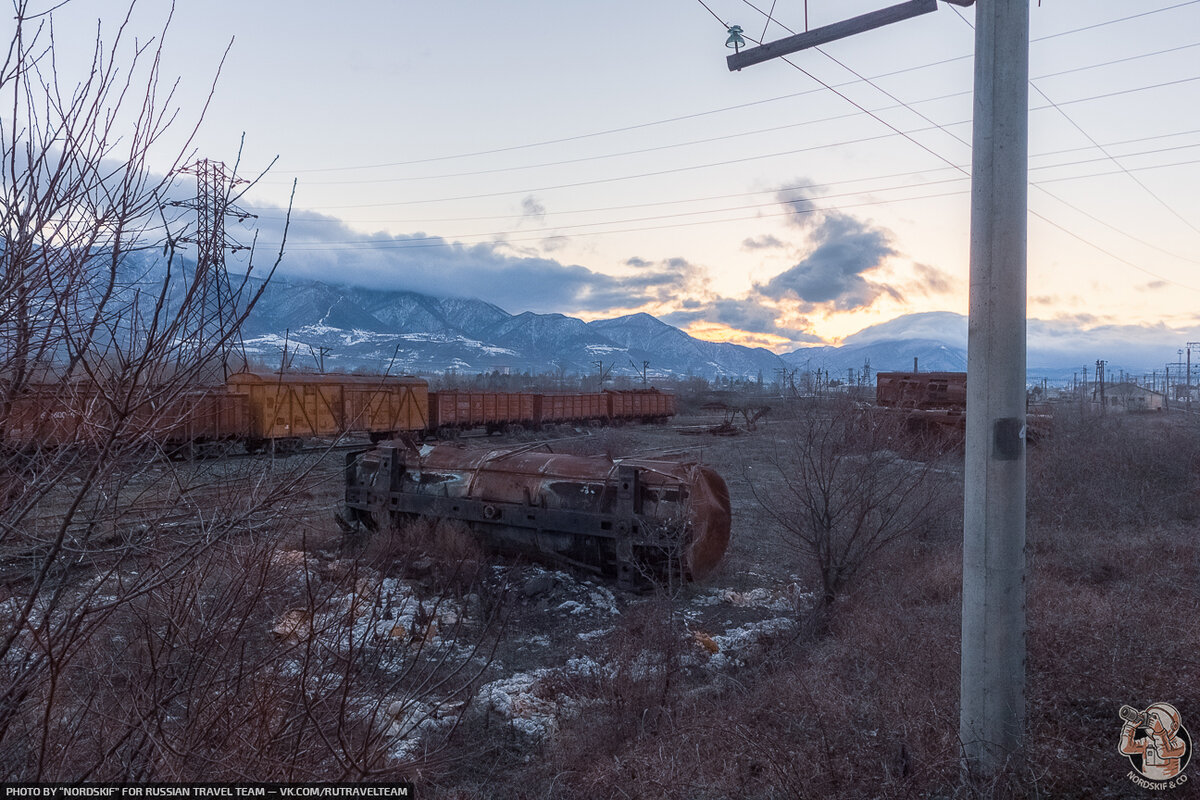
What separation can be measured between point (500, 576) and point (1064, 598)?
716 centimetres

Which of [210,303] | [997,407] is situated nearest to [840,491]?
[997,407]

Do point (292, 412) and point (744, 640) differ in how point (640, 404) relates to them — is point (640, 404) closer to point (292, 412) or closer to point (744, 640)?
point (292, 412)

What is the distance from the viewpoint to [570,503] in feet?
32.8

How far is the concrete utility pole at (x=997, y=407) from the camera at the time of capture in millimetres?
4059

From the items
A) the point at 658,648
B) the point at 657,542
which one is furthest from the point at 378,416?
the point at 658,648

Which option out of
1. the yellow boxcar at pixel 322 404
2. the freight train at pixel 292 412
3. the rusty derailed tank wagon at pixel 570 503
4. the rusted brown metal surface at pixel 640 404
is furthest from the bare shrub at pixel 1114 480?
the rusted brown metal surface at pixel 640 404

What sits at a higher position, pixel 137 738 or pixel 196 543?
pixel 196 543

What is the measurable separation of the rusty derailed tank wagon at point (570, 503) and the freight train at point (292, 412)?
1286mm

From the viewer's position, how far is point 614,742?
17.7 ft

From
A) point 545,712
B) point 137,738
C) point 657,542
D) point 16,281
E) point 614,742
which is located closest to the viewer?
point 16,281

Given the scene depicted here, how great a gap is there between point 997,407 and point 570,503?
21.9 ft

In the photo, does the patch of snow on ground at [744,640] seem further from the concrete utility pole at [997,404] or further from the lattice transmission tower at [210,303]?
the lattice transmission tower at [210,303]

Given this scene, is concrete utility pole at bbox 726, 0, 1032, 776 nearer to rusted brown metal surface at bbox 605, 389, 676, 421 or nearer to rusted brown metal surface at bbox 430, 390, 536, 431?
rusted brown metal surface at bbox 430, 390, 536, 431

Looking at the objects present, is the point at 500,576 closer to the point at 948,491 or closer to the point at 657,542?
the point at 657,542
